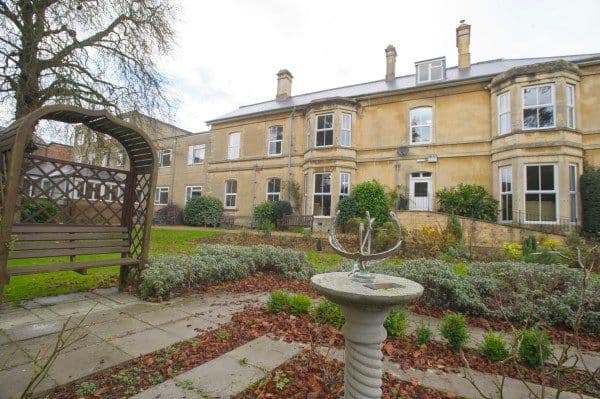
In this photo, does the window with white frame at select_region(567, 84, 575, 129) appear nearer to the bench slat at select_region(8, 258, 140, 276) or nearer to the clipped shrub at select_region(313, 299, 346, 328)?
the clipped shrub at select_region(313, 299, 346, 328)

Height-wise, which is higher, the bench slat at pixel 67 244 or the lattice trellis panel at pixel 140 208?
the lattice trellis panel at pixel 140 208

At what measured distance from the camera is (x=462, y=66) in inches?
712

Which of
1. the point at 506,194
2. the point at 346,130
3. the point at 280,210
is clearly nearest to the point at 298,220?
the point at 280,210

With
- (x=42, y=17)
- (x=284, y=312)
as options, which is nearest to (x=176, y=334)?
(x=284, y=312)

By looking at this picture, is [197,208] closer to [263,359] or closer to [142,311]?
[142,311]

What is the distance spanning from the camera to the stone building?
1332 centimetres

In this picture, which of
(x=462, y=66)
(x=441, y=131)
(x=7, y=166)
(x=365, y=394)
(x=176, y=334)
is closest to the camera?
(x=365, y=394)

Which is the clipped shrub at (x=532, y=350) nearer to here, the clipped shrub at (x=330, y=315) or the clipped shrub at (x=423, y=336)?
the clipped shrub at (x=423, y=336)

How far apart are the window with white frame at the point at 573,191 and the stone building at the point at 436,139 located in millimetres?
43

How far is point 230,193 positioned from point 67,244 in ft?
58.7

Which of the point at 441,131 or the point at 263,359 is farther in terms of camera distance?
the point at 441,131

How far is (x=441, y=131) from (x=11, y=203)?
55.6ft

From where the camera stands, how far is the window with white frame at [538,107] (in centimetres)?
1347

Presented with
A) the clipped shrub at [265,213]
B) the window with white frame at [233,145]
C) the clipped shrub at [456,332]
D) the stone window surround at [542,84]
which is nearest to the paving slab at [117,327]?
the clipped shrub at [456,332]
